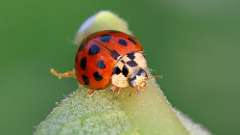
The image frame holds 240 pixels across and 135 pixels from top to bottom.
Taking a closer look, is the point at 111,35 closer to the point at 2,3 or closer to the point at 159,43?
the point at 159,43

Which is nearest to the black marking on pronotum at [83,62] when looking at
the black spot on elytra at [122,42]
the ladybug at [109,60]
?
the ladybug at [109,60]

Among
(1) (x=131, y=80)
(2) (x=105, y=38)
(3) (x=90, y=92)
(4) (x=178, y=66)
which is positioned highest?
(4) (x=178, y=66)

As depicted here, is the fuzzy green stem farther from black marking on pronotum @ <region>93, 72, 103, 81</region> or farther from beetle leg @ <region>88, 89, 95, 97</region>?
black marking on pronotum @ <region>93, 72, 103, 81</region>

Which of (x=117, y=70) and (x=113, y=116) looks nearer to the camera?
(x=113, y=116)

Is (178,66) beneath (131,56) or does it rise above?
above

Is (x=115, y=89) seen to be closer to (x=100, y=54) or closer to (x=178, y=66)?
(x=100, y=54)

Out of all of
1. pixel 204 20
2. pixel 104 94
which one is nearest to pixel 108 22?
pixel 104 94

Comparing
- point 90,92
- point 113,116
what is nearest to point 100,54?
point 90,92
